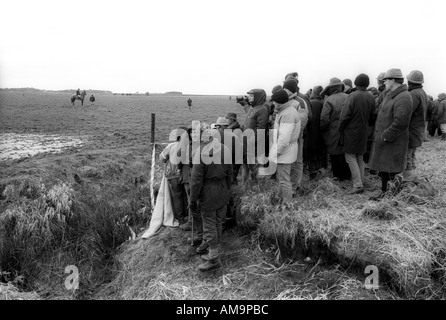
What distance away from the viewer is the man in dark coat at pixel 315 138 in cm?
607

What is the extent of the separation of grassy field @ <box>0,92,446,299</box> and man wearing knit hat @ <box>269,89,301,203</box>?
0.40 metres

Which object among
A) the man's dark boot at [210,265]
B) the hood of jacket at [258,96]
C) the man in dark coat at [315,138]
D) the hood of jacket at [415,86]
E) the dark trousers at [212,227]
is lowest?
the man's dark boot at [210,265]

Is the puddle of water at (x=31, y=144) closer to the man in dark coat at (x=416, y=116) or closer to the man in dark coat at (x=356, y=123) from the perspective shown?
the man in dark coat at (x=356, y=123)

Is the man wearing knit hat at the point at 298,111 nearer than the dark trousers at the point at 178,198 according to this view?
Yes

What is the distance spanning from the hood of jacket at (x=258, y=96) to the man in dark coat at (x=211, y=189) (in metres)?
1.62

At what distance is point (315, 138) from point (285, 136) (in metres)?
1.41

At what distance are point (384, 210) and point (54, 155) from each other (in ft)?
31.5

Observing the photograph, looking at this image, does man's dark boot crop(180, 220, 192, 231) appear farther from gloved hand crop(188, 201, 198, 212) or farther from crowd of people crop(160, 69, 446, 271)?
gloved hand crop(188, 201, 198, 212)

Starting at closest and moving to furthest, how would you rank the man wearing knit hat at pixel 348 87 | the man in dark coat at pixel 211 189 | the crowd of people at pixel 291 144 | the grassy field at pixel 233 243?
the grassy field at pixel 233 243 < the man in dark coat at pixel 211 189 < the crowd of people at pixel 291 144 < the man wearing knit hat at pixel 348 87

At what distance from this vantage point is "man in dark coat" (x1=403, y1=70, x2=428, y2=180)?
5.18 meters

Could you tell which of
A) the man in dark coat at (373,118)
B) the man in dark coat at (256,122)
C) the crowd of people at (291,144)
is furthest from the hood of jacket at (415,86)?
the man in dark coat at (256,122)

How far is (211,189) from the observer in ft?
14.5

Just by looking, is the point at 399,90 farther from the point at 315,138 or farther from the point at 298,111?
the point at 315,138
